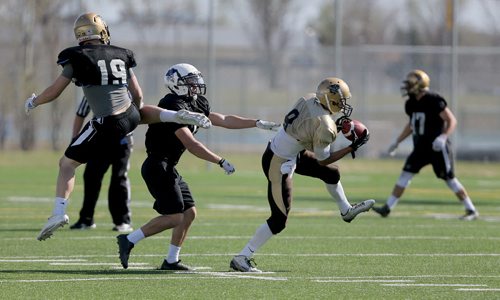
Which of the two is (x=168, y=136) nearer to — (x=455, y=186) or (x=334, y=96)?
(x=334, y=96)

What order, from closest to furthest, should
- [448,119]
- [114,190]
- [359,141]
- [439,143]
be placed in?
[359,141], [114,190], [439,143], [448,119]

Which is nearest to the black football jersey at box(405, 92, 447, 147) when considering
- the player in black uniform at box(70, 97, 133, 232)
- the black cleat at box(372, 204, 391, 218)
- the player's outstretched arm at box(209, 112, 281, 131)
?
the black cleat at box(372, 204, 391, 218)

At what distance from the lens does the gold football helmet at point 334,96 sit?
35.2ft

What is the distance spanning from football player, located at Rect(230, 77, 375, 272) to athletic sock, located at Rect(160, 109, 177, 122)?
105 centimetres

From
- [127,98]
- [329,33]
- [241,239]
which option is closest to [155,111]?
[127,98]

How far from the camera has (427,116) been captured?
17.3 metres

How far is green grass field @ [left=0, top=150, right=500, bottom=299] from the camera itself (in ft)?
31.1

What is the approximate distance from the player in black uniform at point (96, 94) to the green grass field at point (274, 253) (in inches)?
40.0

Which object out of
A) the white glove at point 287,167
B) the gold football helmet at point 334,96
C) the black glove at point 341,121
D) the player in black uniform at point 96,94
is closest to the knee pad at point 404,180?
the black glove at point 341,121

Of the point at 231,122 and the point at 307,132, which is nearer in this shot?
the point at 307,132

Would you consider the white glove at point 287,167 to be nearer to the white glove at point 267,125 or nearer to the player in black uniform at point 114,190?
the white glove at point 267,125

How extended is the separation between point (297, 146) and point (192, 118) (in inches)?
43.6

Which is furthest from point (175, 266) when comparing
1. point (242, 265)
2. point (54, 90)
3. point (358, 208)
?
point (54, 90)

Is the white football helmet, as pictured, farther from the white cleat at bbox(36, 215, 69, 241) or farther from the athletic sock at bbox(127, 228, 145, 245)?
the white cleat at bbox(36, 215, 69, 241)
